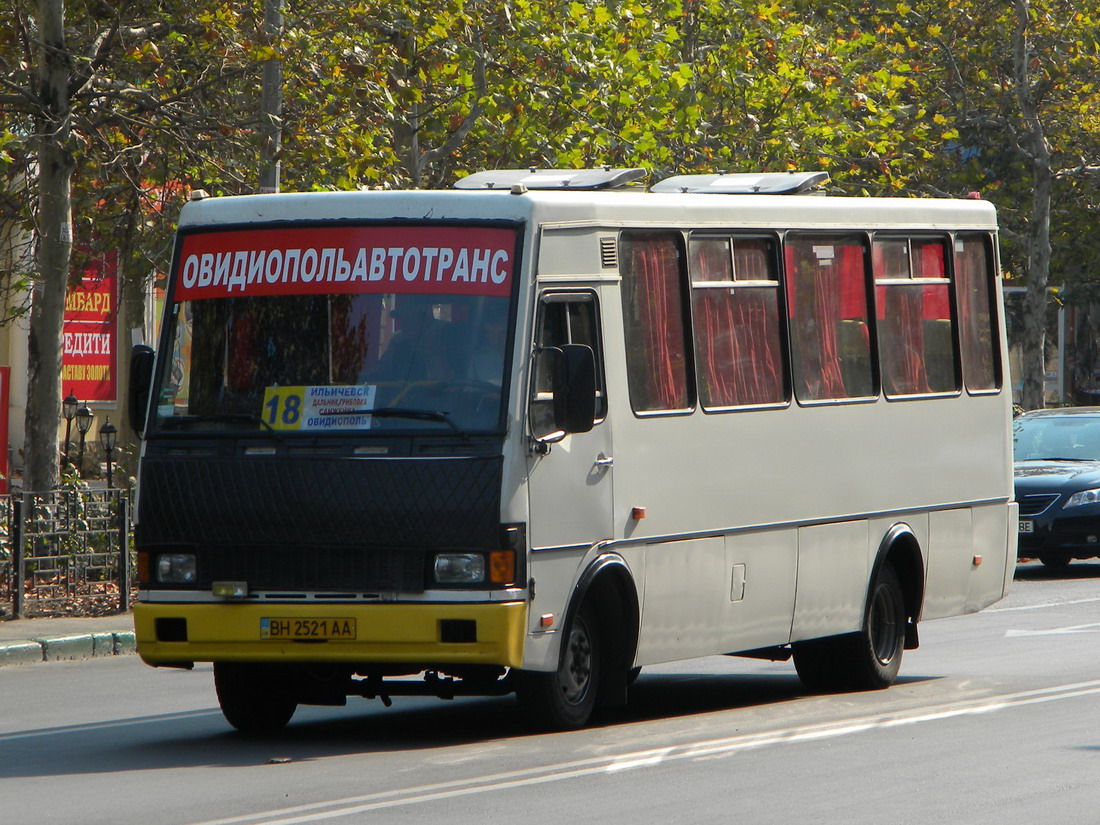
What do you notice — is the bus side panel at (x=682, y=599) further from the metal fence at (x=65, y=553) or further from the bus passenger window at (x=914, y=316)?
the metal fence at (x=65, y=553)

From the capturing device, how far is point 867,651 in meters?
12.5

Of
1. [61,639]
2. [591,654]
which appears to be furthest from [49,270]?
[591,654]

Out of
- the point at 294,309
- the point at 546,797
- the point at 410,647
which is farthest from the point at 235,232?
the point at 546,797

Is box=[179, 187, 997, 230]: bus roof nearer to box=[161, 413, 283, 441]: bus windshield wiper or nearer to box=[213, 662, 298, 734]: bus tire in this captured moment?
box=[161, 413, 283, 441]: bus windshield wiper

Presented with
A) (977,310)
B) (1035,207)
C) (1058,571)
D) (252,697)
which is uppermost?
(1035,207)

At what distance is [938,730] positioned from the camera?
34.4ft

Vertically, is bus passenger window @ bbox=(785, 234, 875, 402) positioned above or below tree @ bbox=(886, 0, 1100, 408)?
below

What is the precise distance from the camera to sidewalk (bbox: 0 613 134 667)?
15.1 meters

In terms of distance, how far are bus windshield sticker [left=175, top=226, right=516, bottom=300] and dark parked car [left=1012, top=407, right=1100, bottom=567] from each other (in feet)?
39.0

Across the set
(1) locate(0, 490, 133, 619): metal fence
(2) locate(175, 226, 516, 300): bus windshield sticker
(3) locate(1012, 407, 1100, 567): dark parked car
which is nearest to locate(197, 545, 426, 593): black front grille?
(2) locate(175, 226, 516, 300): bus windshield sticker

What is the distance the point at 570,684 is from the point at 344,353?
1966 millimetres

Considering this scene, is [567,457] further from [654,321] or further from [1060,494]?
[1060,494]

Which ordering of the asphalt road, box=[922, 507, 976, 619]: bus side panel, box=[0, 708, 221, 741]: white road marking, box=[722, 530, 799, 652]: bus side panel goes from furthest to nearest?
box=[922, 507, 976, 619]: bus side panel, box=[722, 530, 799, 652]: bus side panel, box=[0, 708, 221, 741]: white road marking, the asphalt road

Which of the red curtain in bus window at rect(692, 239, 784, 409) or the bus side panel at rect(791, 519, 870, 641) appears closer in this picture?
the red curtain in bus window at rect(692, 239, 784, 409)
